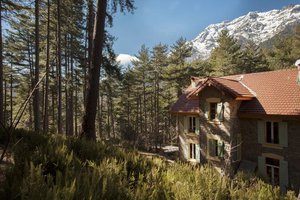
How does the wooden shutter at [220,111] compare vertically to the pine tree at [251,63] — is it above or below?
below

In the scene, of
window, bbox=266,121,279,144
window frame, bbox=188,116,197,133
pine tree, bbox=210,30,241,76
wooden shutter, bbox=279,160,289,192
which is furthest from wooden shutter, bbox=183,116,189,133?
pine tree, bbox=210,30,241,76

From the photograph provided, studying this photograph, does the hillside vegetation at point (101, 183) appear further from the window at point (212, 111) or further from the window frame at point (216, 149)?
the window at point (212, 111)

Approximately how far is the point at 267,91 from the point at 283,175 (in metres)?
5.83

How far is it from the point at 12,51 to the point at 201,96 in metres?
24.3

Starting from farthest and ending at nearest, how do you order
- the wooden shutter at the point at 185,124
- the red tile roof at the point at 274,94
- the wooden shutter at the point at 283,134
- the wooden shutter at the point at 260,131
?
the wooden shutter at the point at 185,124, the wooden shutter at the point at 260,131, the red tile roof at the point at 274,94, the wooden shutter at the point at 283,134

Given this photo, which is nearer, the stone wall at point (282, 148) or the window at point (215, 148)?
the stone wall at point (282, 148)

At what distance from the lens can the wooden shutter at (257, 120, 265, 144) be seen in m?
16.8

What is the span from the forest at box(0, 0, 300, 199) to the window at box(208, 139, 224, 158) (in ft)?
22.7

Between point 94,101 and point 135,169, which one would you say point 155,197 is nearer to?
point 135,169

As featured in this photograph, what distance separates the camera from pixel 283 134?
51.7 ft

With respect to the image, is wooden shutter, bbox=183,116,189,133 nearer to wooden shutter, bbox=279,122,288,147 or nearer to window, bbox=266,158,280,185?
window, bbox=266,158,280,185

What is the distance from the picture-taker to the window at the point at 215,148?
18234 mm

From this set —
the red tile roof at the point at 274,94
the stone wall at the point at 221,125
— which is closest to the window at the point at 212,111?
the stone wall at the point at 221,125

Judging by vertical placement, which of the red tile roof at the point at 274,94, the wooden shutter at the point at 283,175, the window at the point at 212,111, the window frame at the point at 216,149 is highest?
the red tile roof at the point at 274,94
